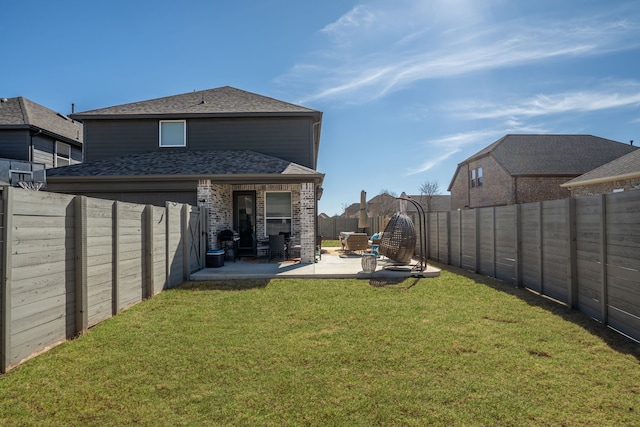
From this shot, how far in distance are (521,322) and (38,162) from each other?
20.6 metres

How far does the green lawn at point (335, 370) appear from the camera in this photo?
288 centimetres

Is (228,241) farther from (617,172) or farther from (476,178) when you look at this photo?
(476,178)

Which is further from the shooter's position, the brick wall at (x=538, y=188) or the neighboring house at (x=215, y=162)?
the brick wall at (x=538, y=188)

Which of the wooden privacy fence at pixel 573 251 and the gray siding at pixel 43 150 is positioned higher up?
the gray siding at pixel 43 150

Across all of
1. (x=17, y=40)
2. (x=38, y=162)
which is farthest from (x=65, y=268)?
(x=38, y=162)

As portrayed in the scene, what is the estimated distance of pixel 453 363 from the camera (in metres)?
3.89

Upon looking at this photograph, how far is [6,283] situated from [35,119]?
1800cm

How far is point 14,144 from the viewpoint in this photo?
16.0 meters

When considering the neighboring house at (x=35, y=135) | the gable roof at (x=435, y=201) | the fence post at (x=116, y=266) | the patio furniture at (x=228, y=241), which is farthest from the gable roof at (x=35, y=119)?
the gable roof at (x=435, y=201)

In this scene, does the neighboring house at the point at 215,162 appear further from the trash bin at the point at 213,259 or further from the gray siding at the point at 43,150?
the gray siding at the point at 43,150

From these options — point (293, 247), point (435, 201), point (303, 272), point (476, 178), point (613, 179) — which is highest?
point (476, 178)

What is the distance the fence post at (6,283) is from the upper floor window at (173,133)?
11.2m

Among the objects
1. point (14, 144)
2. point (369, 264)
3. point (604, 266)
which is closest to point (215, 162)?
point (369, 264)

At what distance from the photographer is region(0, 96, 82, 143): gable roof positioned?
52.8 ft
